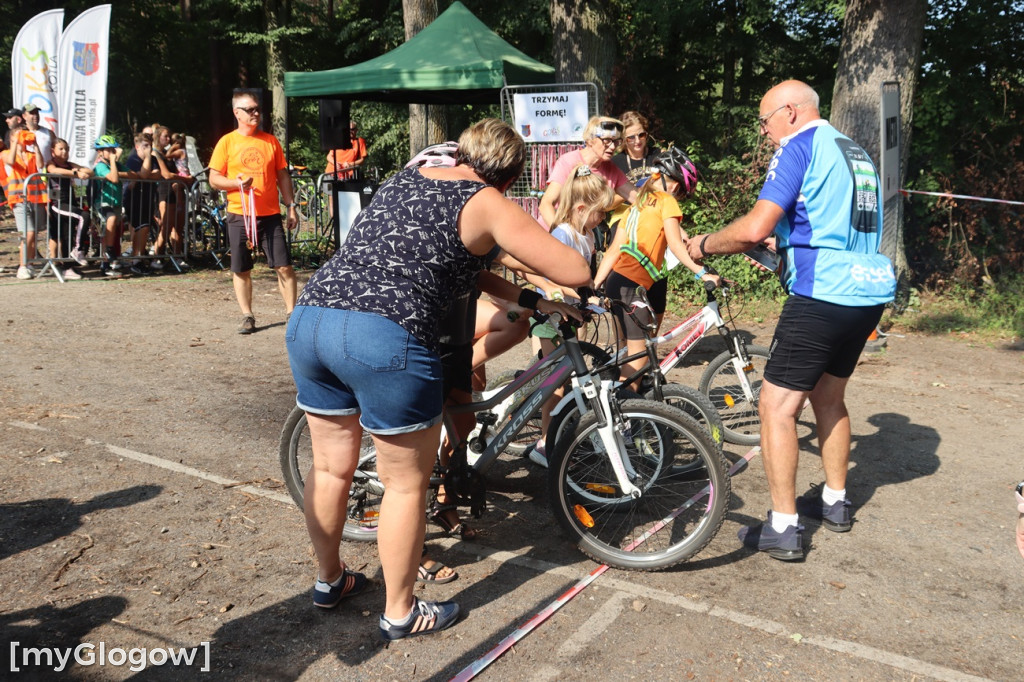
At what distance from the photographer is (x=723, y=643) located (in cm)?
336

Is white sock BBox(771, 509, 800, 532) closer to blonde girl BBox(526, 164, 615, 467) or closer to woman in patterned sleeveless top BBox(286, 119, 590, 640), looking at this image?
blonde girl BBox(526, 164, 615, 467)

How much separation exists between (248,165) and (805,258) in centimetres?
566

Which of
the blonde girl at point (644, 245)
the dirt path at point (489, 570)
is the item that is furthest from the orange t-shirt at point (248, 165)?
the blonde girl at point (644, 245)

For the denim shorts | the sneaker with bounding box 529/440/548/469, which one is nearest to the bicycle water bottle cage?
the denim shorts

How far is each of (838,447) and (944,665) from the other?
1.37 meters

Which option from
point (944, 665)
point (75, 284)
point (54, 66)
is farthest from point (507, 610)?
point (54, 66)

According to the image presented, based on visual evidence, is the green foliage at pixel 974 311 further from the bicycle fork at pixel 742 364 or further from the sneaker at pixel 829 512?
the sneaker at pixel 829 512

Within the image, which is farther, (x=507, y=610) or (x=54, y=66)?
(x=54, y=66)

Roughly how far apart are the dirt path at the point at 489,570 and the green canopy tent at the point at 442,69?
5.88 m

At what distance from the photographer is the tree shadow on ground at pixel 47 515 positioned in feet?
13.2

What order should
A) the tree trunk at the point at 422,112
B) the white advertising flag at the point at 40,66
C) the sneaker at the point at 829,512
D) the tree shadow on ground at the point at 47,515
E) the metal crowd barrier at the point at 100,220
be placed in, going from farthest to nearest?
the tree trunk at the point at 422,112 → the white advertising flag at the point at 40,66 → the metal crowd barrier at the point at 100,220 → the sneaker at the point at 829,512 → the tree shadow on ground at the point at 47,515

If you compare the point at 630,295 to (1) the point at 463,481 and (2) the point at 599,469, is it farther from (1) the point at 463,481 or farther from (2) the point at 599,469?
(1) the point at 463,481

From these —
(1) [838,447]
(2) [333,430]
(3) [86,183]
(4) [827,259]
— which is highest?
(3) [86,183]

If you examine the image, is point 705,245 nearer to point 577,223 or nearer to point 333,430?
point 577,223
